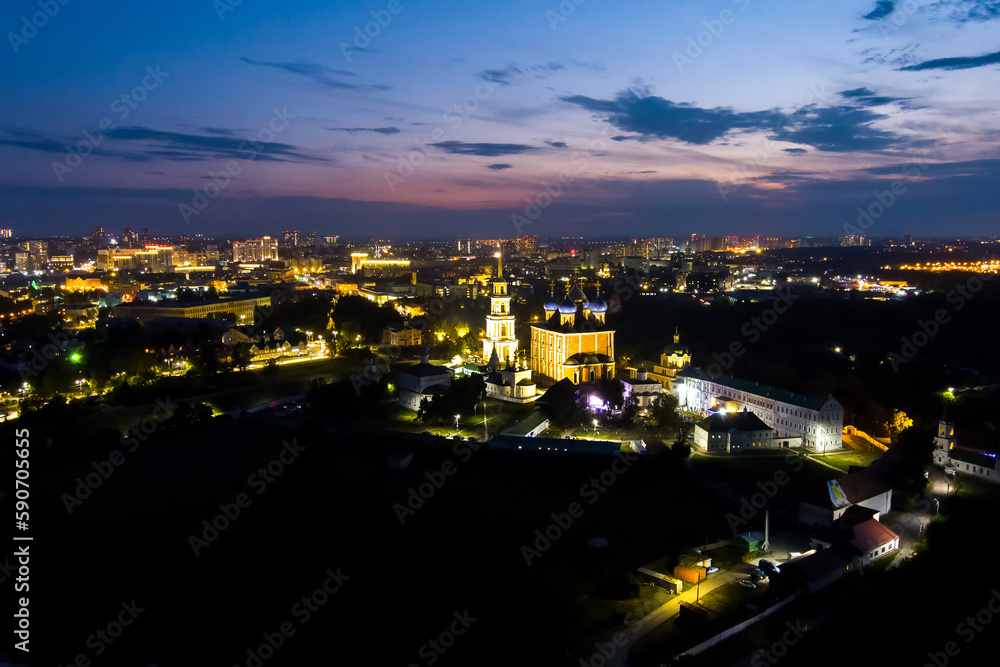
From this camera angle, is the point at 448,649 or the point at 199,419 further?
the point at 199,419

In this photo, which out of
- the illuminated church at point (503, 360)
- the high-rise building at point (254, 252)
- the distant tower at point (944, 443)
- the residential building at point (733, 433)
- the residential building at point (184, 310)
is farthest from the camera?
the high-rise building at point (254, 252)

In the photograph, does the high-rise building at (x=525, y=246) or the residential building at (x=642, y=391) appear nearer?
the residential building at (x=642, y=391)

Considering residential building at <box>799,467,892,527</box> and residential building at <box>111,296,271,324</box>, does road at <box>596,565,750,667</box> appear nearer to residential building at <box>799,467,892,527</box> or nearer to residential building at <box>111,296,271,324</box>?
residential building at <box>799,467,892,527</box>

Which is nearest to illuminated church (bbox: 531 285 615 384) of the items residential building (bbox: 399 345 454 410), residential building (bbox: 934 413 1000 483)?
residential building (bbox: 399 345 454 410)

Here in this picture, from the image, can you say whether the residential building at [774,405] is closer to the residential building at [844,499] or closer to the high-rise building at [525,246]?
the residential building at [844,499]

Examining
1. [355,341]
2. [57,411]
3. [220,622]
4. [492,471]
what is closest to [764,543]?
[492,471]

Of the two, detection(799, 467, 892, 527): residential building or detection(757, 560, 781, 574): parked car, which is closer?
detection(757, 560, 781, 574): parked car

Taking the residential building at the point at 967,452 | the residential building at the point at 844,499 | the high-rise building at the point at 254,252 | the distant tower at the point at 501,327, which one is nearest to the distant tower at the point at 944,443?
the residential building at the point at 967,452

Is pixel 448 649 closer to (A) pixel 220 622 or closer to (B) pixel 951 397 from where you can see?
(A) pixel 220 622
